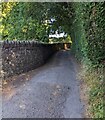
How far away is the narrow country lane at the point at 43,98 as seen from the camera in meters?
6.75

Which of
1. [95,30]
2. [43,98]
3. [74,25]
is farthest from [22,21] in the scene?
[43,98]

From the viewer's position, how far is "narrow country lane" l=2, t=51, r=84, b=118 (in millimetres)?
6754

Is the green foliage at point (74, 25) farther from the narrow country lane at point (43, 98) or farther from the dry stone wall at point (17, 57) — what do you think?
the dry stone wall at point (17, 57)

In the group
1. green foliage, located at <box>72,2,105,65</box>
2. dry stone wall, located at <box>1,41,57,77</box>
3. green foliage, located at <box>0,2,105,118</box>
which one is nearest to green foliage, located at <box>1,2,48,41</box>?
green foliage, located at <box>0,2,105,118</box>

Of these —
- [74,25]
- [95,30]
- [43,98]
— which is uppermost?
[74,25]

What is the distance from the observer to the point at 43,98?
311 inches

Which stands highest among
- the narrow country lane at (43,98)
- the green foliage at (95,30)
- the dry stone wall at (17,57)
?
the green foliage at (95,30)

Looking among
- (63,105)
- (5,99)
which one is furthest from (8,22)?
(63,105)

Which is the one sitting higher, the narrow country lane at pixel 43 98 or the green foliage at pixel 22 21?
the green foliage at pixel 22 21

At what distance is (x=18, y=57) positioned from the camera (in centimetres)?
1166

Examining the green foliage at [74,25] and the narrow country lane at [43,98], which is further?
the green foliage at [74,25]

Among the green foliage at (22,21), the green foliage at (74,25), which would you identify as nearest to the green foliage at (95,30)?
the green foliage at (74,25)

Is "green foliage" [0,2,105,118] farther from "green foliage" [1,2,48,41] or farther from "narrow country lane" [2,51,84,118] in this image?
"narrow country lane" [2,51,84,118]

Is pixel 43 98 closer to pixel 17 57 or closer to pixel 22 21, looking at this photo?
pixel 17 57
